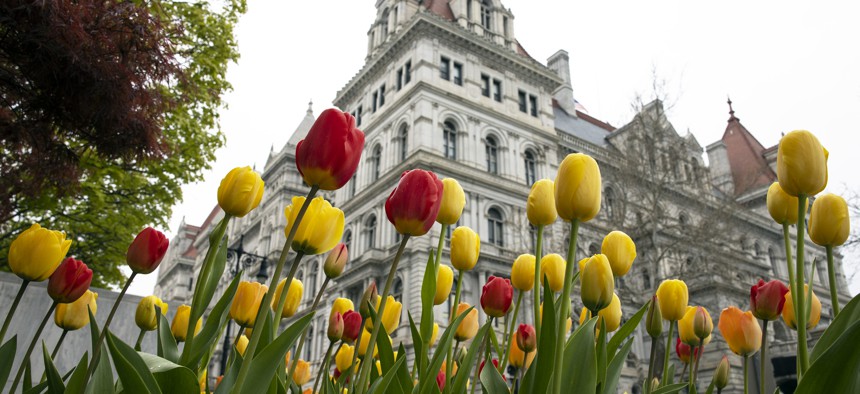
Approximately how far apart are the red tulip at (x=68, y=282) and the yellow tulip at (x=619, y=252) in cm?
151

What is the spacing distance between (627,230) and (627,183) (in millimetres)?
1628

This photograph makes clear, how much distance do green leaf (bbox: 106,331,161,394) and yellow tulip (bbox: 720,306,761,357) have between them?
1619 millimetres

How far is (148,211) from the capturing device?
12.6 metres

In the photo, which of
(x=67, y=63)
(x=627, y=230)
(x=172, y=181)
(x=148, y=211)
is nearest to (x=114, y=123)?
(x=67, y=63)

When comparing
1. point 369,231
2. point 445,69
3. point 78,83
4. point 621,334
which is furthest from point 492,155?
point 621,334

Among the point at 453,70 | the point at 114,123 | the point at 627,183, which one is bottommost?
the point at 114,123

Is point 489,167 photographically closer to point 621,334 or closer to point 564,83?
point 564,83

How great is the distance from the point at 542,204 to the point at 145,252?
111 cm

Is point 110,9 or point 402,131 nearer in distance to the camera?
point 110,9

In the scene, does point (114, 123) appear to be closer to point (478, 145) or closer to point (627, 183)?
point (627, 183)

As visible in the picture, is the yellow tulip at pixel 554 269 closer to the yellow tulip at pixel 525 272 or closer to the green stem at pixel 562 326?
the yellow tulip at pixel 525 272

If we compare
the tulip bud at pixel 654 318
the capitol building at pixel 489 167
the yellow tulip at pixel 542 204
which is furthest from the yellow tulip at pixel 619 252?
the capitol building at pixel 489 167

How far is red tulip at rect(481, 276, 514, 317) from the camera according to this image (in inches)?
67.6

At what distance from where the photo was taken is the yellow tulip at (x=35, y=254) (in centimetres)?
151
